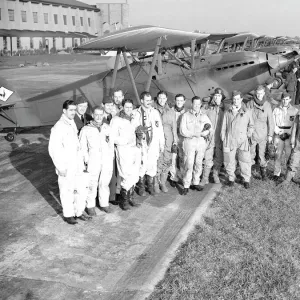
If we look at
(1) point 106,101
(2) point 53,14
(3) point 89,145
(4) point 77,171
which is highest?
(2) point 53,14

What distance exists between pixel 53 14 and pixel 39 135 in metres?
60.5

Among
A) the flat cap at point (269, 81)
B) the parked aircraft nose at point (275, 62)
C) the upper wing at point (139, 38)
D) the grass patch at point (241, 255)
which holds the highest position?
the upper wing at point (139, 38)

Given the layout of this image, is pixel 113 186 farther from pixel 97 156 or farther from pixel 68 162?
pixel 68 162

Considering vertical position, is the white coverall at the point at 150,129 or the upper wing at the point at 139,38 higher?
the upper wing at the point at 139,38

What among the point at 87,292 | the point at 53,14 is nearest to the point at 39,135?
the point at 87,292

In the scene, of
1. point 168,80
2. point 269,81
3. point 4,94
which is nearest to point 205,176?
point 168,80

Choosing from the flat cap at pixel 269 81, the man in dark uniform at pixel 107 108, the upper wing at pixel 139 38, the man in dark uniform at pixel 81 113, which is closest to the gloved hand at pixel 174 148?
the man in dark uniform at pixel 107 108

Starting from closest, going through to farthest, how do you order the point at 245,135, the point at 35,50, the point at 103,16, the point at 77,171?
the point at 77,171
the point at 245,135
the point at 35,50
the point at 103,16

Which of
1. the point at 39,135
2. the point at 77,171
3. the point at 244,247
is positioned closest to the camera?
the point at 244,247

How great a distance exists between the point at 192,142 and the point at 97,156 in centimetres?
177

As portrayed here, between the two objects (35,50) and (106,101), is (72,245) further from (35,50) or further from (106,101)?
(35,50)

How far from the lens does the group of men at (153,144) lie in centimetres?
516

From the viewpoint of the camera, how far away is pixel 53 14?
65.2 meters

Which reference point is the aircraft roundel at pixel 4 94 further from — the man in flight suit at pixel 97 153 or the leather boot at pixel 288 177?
the leather boot at pixel 288 177
